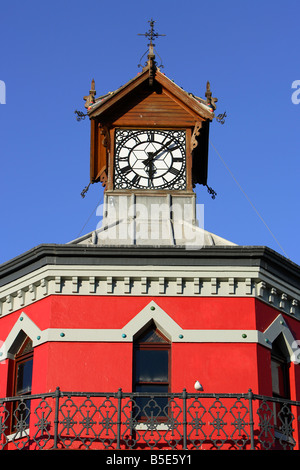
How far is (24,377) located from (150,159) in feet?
21.7

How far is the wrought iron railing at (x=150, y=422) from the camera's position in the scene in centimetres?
1576

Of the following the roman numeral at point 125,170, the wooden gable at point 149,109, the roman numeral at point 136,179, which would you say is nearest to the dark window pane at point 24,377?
the roman numeral at point 136,179

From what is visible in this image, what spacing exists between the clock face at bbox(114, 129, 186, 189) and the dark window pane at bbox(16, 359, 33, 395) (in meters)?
5.40

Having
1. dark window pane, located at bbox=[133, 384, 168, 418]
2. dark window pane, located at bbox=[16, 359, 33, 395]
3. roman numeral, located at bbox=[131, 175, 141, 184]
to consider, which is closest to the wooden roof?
roman numeral, located at bbox=[131, 175, 141, 184]

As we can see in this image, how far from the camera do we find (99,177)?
23.7 meters

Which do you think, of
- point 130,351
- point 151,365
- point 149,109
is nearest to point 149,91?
point 149,109

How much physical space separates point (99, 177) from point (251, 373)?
8203 millimetres

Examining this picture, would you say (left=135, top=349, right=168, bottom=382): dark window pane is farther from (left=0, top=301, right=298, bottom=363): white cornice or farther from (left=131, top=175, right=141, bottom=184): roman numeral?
(left=131, top=175, right=141, bottom=184): roman numeral

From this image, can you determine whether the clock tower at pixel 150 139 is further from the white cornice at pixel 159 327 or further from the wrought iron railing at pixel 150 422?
the wrought iron railing at pixel 150 422

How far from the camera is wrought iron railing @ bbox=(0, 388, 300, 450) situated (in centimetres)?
1576

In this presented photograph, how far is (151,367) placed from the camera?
17.6 metres

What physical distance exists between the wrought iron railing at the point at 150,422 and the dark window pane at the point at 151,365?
459 millimetres

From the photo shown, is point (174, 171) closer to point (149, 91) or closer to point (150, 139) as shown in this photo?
point (150, 139)
